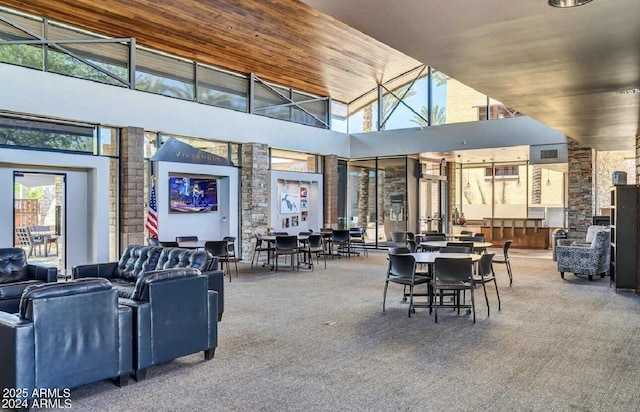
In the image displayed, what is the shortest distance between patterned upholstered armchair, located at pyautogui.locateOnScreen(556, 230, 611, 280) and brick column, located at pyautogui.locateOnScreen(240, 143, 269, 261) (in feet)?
22.5

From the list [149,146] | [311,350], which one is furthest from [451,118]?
[311,350]

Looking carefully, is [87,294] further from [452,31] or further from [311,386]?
[452,31]

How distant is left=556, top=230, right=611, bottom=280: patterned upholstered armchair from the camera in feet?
29.0

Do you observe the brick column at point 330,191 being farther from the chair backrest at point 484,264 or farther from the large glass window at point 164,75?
the chair backrest at point 484,264

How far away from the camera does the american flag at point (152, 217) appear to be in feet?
31.6

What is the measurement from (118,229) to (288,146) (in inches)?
209

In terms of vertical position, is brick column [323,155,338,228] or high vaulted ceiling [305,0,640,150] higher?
high vaulted ceiling [305,0,640,150]

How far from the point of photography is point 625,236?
7887 mm

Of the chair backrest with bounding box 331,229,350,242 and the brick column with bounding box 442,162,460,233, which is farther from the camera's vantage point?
the brick column with bounding box 442,162,460,233

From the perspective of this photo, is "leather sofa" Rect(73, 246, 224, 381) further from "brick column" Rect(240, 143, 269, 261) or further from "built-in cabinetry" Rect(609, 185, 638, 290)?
"brick column" Rect(240, 143, 269, 261)

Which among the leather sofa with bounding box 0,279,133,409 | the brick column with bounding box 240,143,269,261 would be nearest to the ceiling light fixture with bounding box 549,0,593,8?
→ the leather sofa with bounding box 0,279,133,409

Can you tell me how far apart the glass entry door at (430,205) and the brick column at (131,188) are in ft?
28.7

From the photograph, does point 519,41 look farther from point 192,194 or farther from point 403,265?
point 192,194

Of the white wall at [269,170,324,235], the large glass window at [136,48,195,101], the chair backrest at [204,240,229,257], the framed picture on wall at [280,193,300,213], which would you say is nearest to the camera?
the chair backrest at [204,240,229,257]
